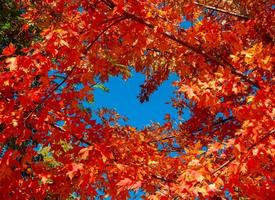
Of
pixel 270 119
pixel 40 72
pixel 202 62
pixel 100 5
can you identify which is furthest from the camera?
pixel 202 62

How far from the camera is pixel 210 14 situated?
8.40 m

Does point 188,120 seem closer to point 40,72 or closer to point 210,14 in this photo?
point 210,14

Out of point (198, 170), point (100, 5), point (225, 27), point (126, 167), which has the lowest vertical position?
point (198, 170)

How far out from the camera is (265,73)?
280 inches

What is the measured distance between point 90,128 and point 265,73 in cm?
360

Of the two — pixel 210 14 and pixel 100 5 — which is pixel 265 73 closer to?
pixel 210 14

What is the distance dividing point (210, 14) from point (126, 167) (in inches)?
198

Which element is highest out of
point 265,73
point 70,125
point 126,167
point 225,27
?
point 225,27

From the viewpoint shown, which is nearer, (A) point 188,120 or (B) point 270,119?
(B) point 270,119

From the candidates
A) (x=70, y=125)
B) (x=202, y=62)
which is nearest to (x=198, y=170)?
(x=70, y=125)

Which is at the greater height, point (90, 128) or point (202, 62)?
point (202, 62)

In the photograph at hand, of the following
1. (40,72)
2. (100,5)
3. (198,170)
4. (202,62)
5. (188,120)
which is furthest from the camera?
(188,120)

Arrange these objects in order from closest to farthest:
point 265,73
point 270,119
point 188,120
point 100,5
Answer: point 270,119
point 100,5
point 265,73
point 188,120

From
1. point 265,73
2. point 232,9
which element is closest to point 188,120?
point 265,73
